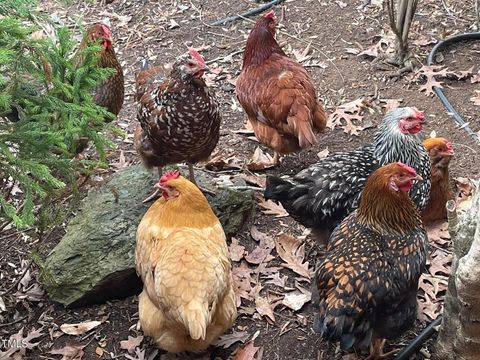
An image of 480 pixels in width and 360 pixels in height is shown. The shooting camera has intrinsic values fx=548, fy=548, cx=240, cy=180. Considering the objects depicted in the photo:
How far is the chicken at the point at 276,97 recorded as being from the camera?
552 centimetres

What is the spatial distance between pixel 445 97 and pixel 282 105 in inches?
90.0

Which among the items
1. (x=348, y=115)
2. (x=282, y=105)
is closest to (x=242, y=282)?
(x=282, y=105)

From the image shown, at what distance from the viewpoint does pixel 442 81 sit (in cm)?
692

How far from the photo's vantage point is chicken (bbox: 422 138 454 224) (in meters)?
4.94

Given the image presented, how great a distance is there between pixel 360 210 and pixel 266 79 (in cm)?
238

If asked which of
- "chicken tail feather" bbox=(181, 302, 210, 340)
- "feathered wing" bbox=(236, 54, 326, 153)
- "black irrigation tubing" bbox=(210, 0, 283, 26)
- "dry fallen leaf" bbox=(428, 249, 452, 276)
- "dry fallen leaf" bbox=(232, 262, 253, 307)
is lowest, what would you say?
"dry fallen leaf" bbox=(232, 262, 253, 307)

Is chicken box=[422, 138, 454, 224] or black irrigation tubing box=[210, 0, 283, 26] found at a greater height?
black irrigation tubing box=[210, 0, 283, 26]

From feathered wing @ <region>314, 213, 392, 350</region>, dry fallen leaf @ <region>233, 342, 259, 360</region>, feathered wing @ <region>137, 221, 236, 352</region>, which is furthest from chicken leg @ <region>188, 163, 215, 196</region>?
feathered wing @ <region>314, 213, 392, 350</region>

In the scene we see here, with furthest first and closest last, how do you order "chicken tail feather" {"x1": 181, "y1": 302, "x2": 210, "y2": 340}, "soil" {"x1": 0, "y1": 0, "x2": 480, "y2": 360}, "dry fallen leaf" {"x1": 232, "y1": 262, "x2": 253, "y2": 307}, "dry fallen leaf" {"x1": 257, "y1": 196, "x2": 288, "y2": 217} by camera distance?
1. "dry fallen leaf" {"x1": 257, "y1": 196, "x2": 288, "y2": 217}
2. "dry fallen leaf" {"x1": 232, "y1": 262, "x2": 253, "y2": 307}
3. "soil" {"x1": 0, "y1": 0, "x2": 480, "y2": 360}
4. "chicken tail feather" {"x1": 181, "y1": 302, "x2": 210, "y2": 340}

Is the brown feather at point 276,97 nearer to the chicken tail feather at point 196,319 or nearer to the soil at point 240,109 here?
the soil at point 240,109

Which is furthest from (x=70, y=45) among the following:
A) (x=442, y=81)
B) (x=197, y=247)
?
(x=442, y=81)

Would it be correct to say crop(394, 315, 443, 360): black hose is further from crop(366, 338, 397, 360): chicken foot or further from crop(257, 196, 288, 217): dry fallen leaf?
crop(257, 196, 288, 217): dry fallen leaf

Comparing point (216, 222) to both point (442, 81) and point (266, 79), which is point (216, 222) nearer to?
point (266, 79)

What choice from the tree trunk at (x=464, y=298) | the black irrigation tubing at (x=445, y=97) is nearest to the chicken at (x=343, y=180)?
the tree trunk at (x=464, y=298)
